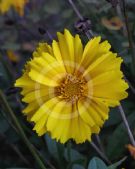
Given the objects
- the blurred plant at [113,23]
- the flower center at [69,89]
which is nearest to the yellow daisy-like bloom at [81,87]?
the flower center at [69,89]

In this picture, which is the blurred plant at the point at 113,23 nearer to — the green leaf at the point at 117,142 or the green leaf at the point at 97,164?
the green leaf at the point at 117,142

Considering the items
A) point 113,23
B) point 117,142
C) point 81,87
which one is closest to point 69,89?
point 81,87

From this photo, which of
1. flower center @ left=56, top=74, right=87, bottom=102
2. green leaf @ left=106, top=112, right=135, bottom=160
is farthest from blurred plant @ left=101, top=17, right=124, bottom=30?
flower center @ left=56, top=74, right=87, bottom=102

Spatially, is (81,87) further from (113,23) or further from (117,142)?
(113,23)

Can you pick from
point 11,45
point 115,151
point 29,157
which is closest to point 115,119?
point 115,151

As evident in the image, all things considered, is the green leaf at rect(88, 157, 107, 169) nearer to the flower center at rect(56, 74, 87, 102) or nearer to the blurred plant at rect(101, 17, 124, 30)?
the flower center at rect(56, 74, 87, 102)

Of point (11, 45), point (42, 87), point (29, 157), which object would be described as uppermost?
point (11, 45)

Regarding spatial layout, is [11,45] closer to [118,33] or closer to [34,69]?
[118,33]
